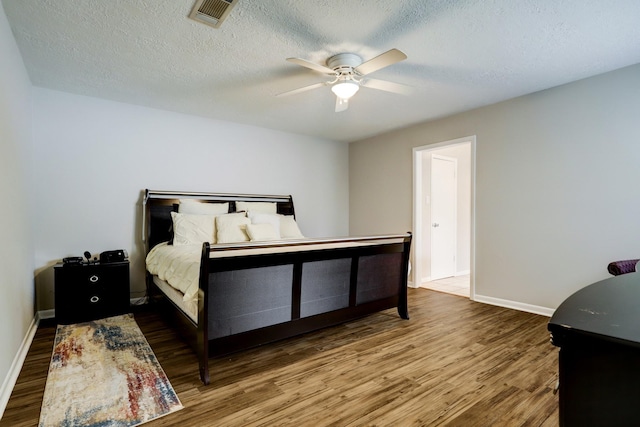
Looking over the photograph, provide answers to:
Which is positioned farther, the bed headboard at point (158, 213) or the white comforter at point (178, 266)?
the bed headboard at point (158, 213)

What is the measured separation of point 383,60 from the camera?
2268 millimetres

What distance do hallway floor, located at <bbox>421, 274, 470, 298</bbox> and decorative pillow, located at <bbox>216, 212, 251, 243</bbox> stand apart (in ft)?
9.58

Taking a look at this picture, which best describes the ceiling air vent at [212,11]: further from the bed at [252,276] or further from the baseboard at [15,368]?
the baseboard at [15,368]

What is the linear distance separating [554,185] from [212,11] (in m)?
3.64

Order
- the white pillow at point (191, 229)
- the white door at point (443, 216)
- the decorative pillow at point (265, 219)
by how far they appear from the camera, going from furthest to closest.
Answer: the white door at point (443, 216) → the decorative pillow at point (265, 219) → the white pillow at point (191, 229)

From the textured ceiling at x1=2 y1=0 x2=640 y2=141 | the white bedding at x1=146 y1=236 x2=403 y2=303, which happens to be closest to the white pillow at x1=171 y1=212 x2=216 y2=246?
the white bedding at x1=146 y1=236 x2=403 y2=303

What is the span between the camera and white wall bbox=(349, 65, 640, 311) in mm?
2949

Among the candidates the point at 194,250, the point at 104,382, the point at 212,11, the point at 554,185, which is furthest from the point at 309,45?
the point at 554,185

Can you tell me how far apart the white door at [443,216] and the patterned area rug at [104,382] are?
4.30m

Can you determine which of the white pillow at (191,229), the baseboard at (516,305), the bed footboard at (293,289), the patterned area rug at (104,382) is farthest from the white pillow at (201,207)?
the baseboard at (516,305)

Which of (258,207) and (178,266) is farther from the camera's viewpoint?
(258,207)

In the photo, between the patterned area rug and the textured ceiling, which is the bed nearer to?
the patterned area rug

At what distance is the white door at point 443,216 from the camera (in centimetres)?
522

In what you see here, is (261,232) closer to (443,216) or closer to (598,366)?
(443,216)
